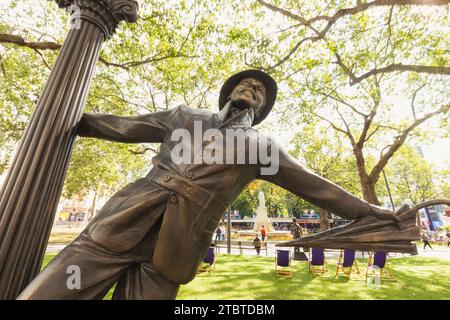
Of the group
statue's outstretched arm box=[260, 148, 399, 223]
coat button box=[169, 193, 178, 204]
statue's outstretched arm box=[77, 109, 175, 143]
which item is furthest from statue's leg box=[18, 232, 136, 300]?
statue's outstretched arm box=[260, 148, 399, 223]

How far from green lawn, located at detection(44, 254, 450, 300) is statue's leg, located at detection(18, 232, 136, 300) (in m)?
5.46

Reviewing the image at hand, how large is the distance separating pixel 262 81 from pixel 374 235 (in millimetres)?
1485

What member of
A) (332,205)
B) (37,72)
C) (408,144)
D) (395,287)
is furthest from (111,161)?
(408,144)

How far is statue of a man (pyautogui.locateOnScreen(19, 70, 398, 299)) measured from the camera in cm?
143

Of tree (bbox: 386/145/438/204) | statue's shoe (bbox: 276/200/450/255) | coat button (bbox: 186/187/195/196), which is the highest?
tree (bbox: 386/145/438/204)

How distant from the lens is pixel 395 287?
8125mm

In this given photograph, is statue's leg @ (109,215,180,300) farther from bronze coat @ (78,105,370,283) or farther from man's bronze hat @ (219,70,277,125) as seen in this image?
man's bronze hat @ (219,70,277,125)

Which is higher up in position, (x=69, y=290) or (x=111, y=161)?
(x=111, y=161)

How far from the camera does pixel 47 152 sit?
4.90 feet

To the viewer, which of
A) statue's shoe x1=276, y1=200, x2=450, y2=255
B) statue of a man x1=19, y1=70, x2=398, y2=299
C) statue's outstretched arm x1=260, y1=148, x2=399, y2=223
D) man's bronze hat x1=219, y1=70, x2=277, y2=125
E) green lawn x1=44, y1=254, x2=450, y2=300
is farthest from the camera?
green lawn x1=44, y1=254, x2=450, y2=300

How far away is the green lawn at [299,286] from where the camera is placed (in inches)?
268
